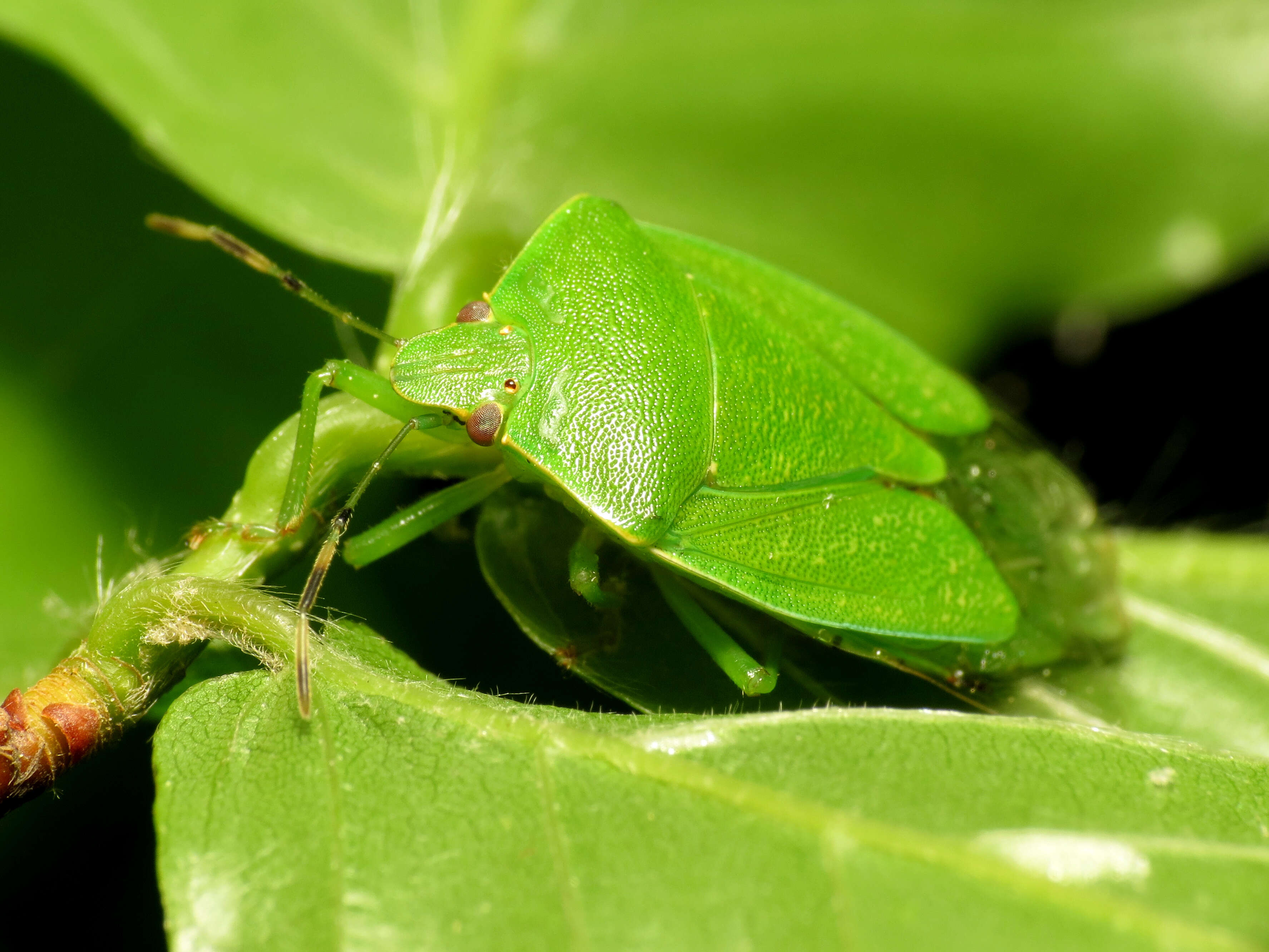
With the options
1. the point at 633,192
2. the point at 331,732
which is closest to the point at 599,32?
the point at 633,192

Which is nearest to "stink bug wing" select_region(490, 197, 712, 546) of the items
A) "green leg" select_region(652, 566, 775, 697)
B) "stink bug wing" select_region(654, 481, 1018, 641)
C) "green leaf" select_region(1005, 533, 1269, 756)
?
"stink bug wing" select_region(654, 481, 1018, 641)

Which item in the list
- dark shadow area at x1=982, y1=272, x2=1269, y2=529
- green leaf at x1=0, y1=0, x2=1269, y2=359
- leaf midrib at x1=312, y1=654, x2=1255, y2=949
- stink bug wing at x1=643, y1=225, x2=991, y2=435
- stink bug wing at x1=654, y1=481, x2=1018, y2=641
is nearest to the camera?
leaf midrib at x1=312, y1=654, x2=1255, y2=949

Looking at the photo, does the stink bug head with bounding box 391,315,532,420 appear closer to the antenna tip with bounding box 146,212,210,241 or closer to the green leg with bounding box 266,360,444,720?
the green leg with bounding box 266,360,444,720

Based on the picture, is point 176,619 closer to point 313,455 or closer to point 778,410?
point 313,455

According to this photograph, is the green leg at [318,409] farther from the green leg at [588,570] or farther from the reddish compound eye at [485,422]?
the green leg at [588,570]

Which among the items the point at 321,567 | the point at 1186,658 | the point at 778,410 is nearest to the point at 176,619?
the point at 321,567

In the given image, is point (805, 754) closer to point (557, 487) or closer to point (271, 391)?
point (557, 487)
